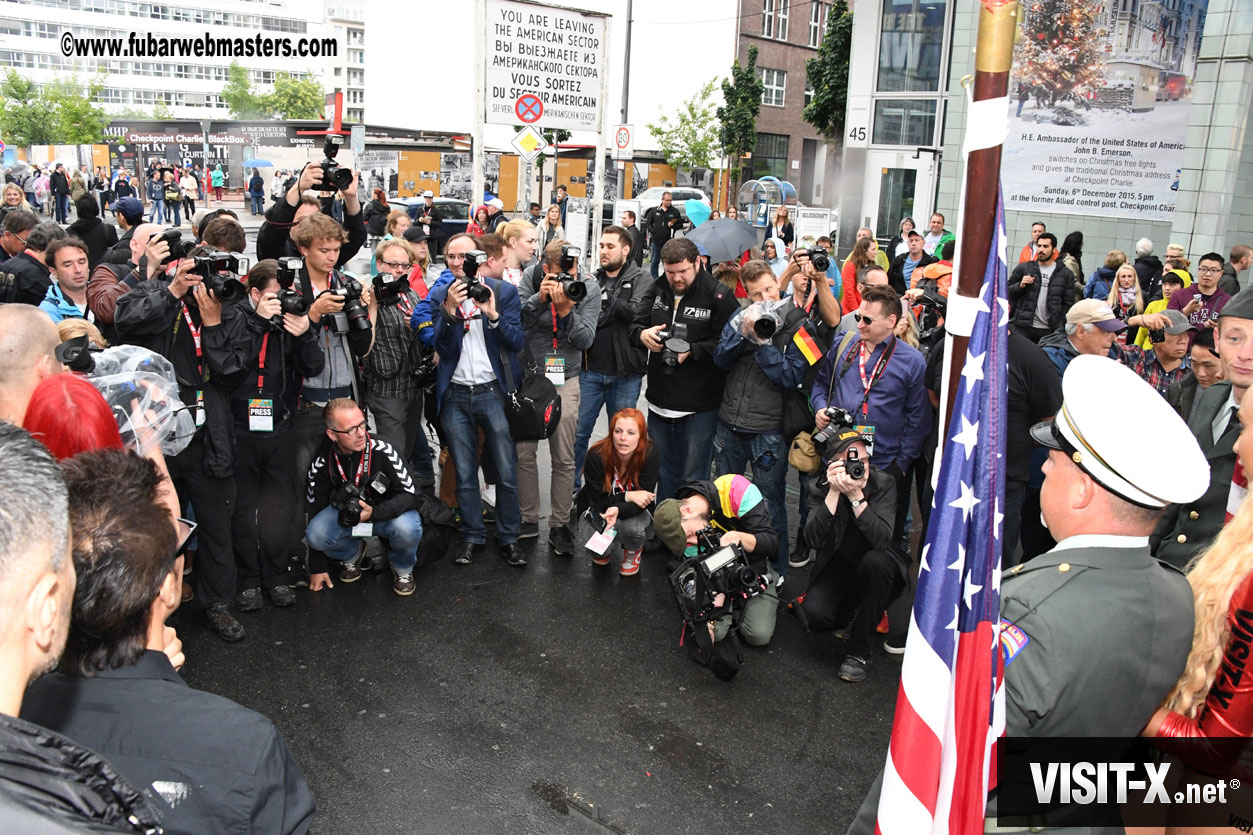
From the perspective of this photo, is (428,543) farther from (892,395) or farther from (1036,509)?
(1036,509)

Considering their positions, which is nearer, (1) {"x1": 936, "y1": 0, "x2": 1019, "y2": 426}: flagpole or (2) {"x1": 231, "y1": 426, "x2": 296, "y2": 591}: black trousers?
(1) {"x1": 936, "y1": 0, "x2": 1019, "y2": 426}: flagpole

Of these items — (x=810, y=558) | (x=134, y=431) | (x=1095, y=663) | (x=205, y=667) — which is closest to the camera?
(x=1095, y=663)

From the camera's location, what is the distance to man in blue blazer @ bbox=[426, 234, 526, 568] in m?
5.53

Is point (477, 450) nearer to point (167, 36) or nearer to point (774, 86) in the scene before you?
point (774, 86)

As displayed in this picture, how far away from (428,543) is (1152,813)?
425 cm

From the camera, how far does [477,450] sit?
19.4 ft

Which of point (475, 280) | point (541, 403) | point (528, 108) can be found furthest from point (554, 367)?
point (528, 108)

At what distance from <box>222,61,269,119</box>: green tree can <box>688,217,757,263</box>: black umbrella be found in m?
87.2

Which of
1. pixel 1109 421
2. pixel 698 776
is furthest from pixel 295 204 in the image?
pixel 1109 421

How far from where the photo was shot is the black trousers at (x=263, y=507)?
5.07m

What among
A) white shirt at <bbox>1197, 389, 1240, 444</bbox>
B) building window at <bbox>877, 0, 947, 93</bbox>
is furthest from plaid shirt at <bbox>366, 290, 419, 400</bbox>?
building window at <bbox>877, 0, 947, 93</bbox>

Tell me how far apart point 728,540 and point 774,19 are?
5186 cm

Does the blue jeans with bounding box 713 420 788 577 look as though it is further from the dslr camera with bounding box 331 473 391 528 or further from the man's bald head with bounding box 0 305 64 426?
the man's bald head with bounding box 0 305 64 426

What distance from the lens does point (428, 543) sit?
Answer: 5.63m
